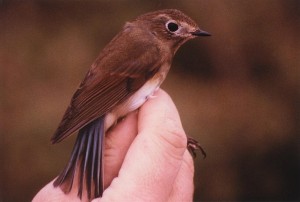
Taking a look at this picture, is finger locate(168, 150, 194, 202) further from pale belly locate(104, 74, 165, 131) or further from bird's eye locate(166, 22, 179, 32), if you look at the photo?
bird's eye locate(166, 22, 179, 32)

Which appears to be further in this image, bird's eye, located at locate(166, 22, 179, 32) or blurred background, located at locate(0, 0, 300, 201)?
blurred background, located at locate(0, 0, 300, 201)

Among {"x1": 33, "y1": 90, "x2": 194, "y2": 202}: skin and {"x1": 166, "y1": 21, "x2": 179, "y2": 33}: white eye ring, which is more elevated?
{"x1": 166, "y1": 21, "x2": 179, "y2": 33}: white eye ring

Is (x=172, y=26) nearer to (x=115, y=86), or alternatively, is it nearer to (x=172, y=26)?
(x=172, y=26)

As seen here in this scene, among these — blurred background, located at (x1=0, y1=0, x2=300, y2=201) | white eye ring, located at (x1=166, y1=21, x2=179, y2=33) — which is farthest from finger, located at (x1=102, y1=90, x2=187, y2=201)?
blurred background, located at (x1=0, y1=0, x2=300, y2=201)

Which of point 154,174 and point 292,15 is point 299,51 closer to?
point 292,15

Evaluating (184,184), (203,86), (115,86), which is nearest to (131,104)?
(115,86)

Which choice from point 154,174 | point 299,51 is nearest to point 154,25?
point 154,174

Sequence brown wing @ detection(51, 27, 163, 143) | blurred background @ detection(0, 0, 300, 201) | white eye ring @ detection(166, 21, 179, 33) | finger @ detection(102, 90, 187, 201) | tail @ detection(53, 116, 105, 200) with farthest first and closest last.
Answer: blurred background @ detection(0, 0, 300, 201), white eye ring @ detection(166, 21, 179, 33), brown wing @ detection(51, 27, 163, 143), tail @ detection(53, 116, 105, 200), finger @ detection(102, 90, 187, 201)

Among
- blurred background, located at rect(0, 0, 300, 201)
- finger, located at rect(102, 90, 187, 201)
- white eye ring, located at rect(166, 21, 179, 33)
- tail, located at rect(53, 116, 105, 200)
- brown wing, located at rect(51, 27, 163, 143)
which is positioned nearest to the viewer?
finger, located at rect(102, 90, 187, 201)
